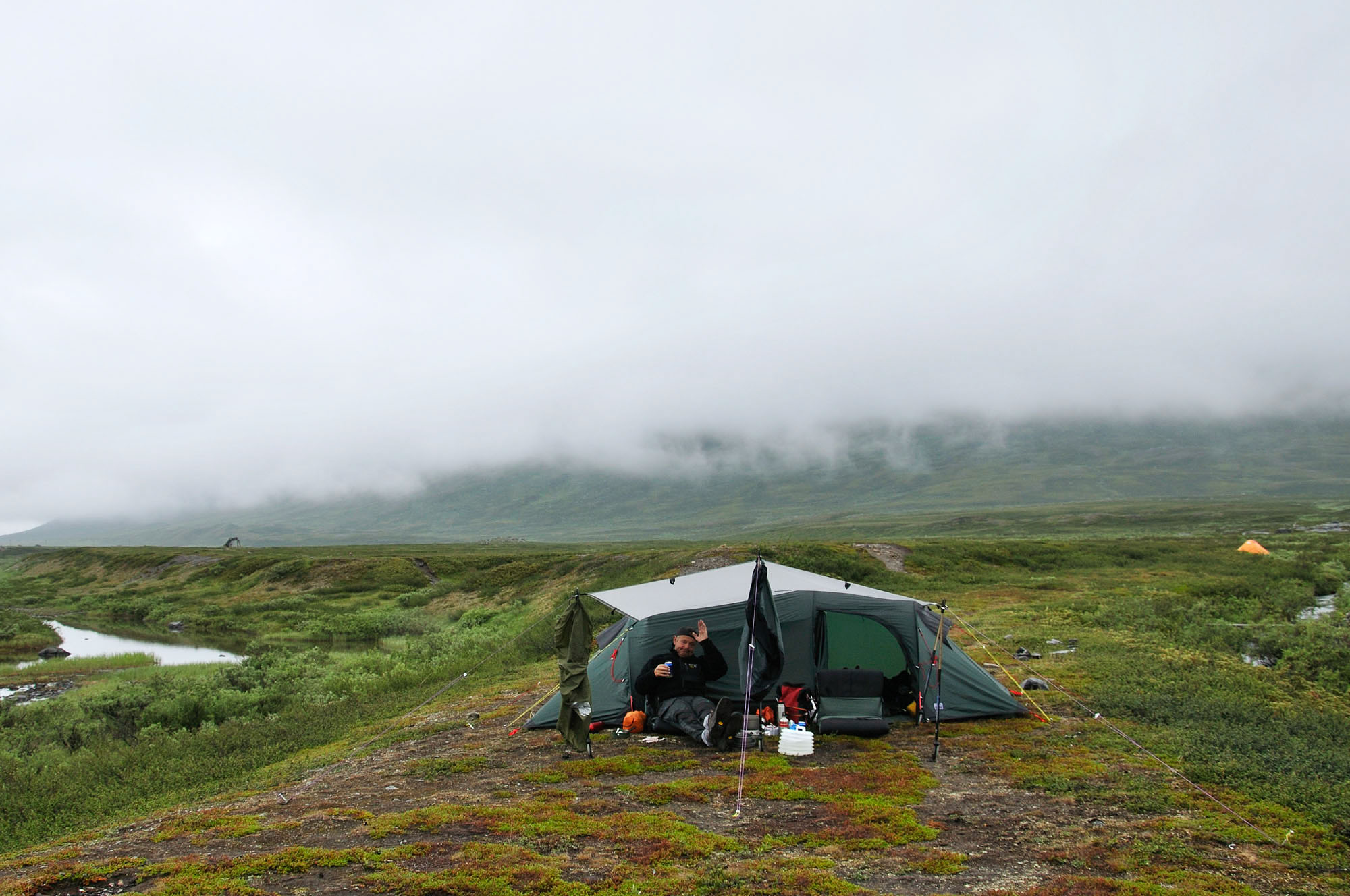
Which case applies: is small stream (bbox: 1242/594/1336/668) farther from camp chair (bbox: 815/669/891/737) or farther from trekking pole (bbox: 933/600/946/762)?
camp chair (bbox: 815/669/891/737)

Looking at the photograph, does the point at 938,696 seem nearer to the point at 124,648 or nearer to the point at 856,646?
the point at 856,646

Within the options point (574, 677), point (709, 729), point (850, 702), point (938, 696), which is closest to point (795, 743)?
point (709, 729)

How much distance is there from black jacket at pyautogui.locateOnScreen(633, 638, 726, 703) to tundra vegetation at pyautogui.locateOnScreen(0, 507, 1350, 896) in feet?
5.03

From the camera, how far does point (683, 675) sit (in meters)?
15.9

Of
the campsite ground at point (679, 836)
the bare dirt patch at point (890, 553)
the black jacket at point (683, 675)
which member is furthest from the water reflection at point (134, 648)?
the bare dirt patch at point (890, 553)

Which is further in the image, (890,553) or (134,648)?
(890,553)

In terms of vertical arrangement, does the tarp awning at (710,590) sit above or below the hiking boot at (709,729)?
above

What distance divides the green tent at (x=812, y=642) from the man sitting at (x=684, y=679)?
0.72 m

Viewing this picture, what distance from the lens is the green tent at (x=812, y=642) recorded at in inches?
660

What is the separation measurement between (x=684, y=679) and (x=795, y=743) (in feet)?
9.74

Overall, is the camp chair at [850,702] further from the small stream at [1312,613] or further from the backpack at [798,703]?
the small stream at [1312,613]

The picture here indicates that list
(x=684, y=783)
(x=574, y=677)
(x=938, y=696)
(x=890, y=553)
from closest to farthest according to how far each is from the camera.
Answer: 1. (x=684, y=783)
2. (x=938, y=696)
3. (x=574, y=677)
4. (x=890, y=553)

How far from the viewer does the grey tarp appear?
1481 centimetres

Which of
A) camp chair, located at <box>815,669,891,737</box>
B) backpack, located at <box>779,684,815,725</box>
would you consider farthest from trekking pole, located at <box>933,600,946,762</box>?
backpack, located at <box>779,684,815,725</box>
